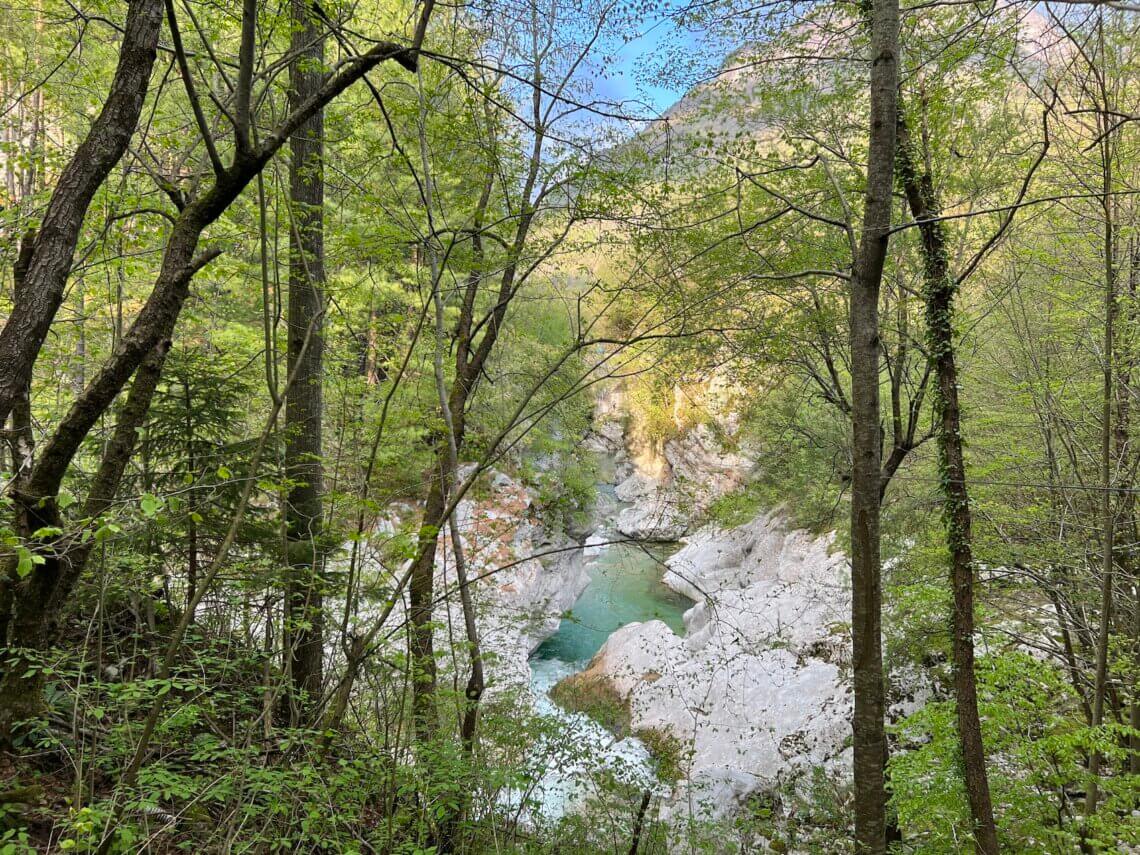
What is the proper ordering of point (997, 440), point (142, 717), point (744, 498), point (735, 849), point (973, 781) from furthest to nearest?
1. point (997, 440)
2. point (744, 498)
3. point (735, 849)
4. point (973, 781)
5. point (142, 717)

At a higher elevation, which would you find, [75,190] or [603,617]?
[75,190]

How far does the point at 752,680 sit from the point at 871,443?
7477mm

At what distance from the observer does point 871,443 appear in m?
3.51

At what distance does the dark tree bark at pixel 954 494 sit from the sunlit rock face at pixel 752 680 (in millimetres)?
2145

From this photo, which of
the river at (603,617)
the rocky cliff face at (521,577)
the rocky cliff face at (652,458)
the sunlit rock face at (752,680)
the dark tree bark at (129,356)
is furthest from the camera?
the rocky cliff face at (652,458)

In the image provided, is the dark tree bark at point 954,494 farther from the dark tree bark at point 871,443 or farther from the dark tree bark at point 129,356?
the dark tree bark at point 129,356

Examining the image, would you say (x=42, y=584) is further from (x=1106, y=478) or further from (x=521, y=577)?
(x=521, y=577)

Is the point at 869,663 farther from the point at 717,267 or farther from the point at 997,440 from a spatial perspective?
the point at 997,440

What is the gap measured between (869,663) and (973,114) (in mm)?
6200

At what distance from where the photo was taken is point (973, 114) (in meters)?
6.28

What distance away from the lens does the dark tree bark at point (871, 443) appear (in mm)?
3363

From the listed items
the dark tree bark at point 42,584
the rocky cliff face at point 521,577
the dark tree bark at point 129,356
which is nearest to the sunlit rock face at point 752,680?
the rocky cliff face at point 521,577

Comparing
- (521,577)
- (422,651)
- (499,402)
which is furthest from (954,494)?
(521,577)

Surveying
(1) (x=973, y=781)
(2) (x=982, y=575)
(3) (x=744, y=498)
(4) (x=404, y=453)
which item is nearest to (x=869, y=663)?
(1) (x=973, y=781)
